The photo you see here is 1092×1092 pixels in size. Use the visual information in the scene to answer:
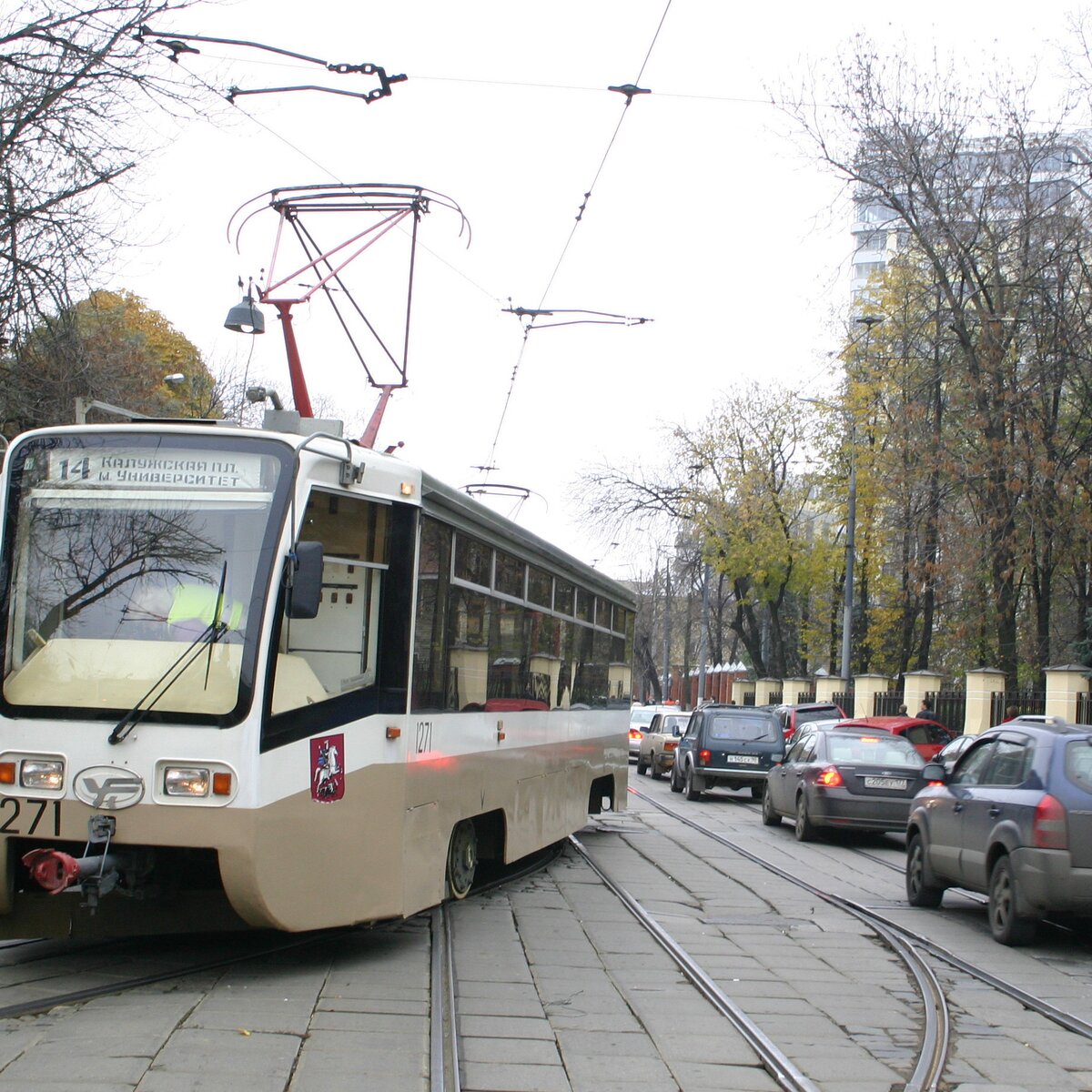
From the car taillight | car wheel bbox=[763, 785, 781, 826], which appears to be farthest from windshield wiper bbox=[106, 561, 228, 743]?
car wheel bbox=[763, 785, 781, 826]

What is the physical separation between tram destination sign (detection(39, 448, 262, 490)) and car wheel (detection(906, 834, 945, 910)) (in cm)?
673

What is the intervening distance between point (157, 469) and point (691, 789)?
62.0 ft

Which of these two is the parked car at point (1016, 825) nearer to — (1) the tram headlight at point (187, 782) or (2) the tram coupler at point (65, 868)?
(1) the tram headlight at point (187, 782)

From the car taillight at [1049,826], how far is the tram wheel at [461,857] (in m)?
3.71

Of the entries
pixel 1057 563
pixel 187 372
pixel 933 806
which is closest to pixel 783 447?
pixel 1057 563

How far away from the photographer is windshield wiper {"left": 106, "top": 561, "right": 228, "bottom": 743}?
24.5ft

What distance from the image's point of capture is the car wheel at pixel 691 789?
25702mm

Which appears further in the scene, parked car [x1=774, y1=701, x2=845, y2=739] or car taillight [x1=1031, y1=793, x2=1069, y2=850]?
parked car [x1=774, y1=701, x2=845, y2=739]

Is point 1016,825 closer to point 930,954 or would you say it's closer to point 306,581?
point 930,954

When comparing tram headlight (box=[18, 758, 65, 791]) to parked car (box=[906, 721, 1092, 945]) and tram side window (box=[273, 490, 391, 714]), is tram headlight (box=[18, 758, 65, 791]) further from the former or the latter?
parked car (box=[906, 721, 1092, 945])

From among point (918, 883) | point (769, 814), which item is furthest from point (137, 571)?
point (769, 814)

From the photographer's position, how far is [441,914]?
1055cm

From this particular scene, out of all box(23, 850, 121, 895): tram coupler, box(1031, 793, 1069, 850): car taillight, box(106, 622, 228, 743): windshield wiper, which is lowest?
box(23, 850, 121, 895): tram coupler

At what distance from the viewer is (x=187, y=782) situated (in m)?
7.39
